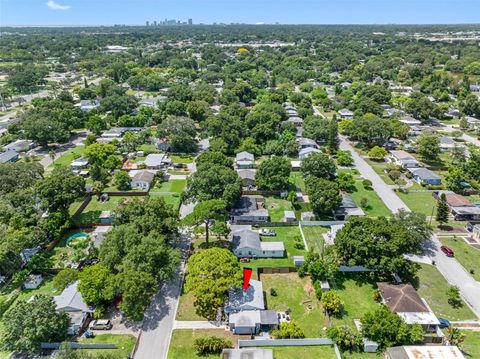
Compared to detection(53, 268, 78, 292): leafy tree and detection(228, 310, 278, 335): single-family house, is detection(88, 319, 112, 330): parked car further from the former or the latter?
detection(228, 310, 278, 335): single-family house

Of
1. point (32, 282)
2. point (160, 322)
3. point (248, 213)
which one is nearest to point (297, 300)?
point (160, 322)

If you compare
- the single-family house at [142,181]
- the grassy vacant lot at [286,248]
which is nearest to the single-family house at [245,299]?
the grassy vacant lot at [286,248]

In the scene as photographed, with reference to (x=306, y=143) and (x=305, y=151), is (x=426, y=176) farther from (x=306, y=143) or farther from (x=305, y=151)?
(x=306, y=143)

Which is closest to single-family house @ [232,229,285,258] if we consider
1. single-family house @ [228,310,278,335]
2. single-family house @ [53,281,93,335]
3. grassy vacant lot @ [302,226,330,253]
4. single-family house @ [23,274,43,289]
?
grassy vacant lot @ [302,226,330,253]

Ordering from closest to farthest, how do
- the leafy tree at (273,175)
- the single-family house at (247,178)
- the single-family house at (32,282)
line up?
the single-family house at (32,282) → the leafy tree at (273,175) → the single-family house at (247,178)

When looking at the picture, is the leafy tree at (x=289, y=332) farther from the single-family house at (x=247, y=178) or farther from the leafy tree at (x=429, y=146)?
the leafy tree at (x=429, y=146)

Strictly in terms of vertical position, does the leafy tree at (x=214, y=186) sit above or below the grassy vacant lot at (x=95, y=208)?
above
